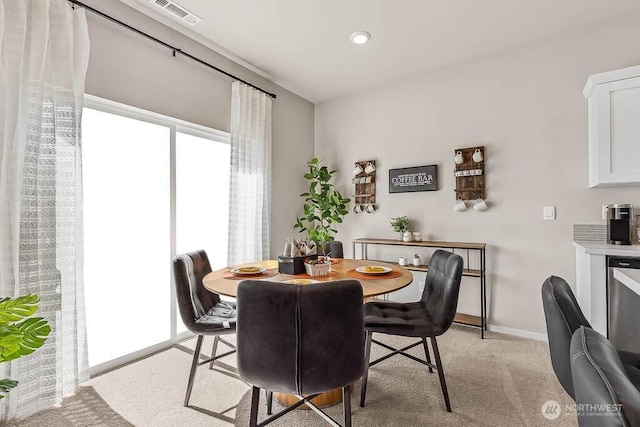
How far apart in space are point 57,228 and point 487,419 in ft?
9.29

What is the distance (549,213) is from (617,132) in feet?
2.67

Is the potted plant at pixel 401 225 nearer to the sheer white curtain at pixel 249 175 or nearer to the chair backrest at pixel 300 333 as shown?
the sheer white curtain at pixel 249 175

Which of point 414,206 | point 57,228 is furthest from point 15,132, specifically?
point 414,206

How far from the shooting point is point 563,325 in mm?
1105

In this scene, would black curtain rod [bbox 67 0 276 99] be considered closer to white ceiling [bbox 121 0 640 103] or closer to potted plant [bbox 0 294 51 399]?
white ceiling [bbox 121 0 640 103]

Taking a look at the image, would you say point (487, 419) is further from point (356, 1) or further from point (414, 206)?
point (356, 1)

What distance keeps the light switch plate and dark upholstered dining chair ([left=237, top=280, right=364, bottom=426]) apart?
255 centimetres

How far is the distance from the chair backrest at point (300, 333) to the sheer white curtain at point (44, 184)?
1.43 metres

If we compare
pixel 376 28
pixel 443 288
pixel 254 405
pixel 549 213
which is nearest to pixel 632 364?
pixel 443 288

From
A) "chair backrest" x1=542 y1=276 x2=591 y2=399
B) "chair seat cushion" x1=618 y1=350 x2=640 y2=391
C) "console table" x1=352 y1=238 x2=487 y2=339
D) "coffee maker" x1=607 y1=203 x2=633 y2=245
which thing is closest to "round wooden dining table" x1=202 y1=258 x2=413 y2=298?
"chair backrest" x1=542 y1=276 x2=591 y2=399

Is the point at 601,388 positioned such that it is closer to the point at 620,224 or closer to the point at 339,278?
the point at 339,278

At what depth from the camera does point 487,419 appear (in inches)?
70.0

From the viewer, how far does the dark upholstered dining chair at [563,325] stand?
3.63 ft

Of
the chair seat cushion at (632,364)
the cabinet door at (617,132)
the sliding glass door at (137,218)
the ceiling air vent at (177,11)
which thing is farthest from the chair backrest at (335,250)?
the ceiling air vent at (177,11)
